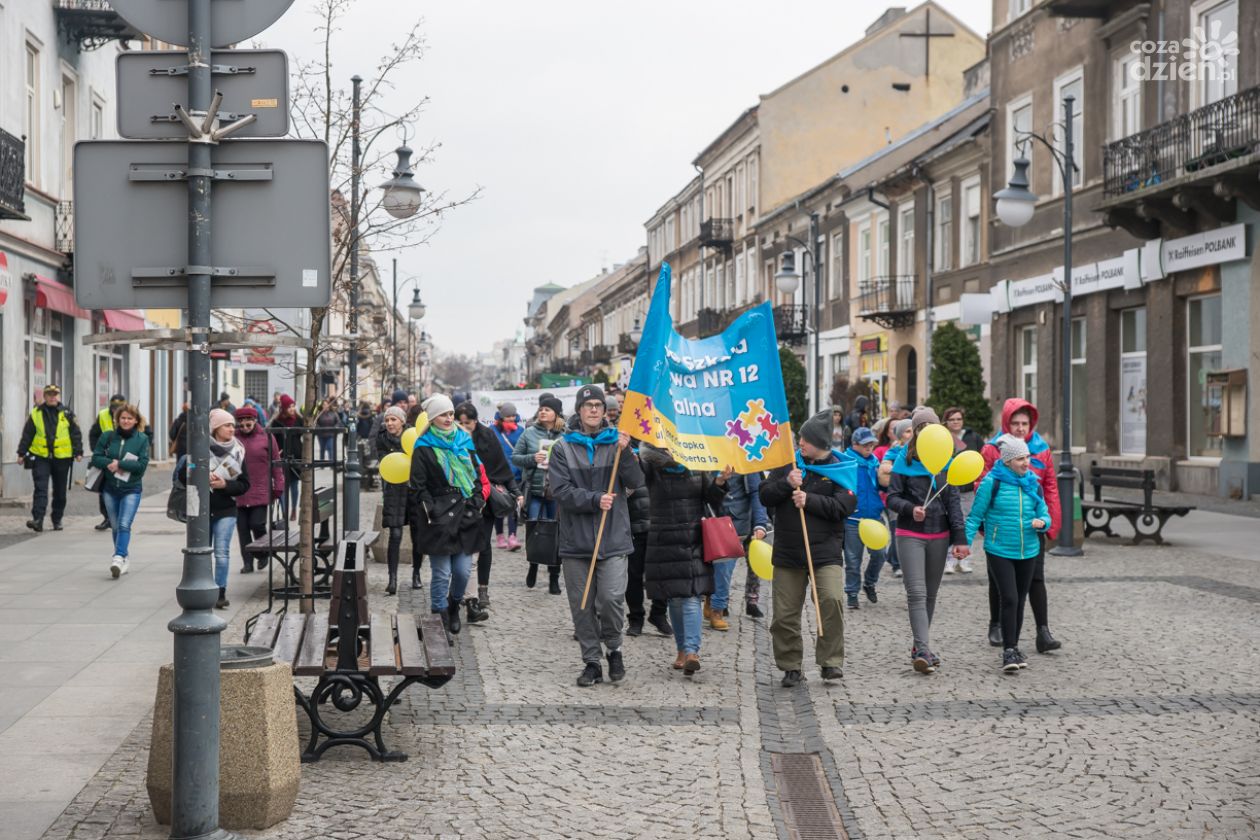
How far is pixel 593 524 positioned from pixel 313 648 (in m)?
2.21

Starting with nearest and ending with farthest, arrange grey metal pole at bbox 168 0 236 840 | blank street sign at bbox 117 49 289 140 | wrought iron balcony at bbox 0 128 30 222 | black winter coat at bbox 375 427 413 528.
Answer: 1. grey metal pole at bbox 168 0 236 840
2. blank street sign at bbox 117 49 289 140
3. black winter coat at bbox 375 427 413 528
4. wrought iron balcony at bbox 0 128 30 222

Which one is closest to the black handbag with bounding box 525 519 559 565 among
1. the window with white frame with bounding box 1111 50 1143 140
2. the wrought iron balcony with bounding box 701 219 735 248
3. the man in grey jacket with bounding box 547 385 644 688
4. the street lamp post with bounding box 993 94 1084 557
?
the man in grey jacket with bounding box 547 385 644 688

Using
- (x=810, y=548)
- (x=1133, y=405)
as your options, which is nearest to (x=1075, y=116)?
(x=1133, y=405)

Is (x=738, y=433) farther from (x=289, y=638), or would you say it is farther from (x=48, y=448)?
(x=48, y=448)

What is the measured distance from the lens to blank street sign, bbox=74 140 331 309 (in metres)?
5.01

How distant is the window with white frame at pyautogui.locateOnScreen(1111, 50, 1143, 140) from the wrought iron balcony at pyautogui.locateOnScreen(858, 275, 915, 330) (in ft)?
36.4

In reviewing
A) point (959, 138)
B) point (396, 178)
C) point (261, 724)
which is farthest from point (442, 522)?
point (959, 138)

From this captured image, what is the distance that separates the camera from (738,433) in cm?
863

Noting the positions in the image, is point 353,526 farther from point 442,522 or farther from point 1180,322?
point 1180,322

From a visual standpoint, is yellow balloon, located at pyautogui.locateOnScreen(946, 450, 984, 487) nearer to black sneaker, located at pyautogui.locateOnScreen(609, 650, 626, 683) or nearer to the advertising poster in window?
black sneaker, located at pyautogui.locateOnScreen(609, 650, 626, 683)

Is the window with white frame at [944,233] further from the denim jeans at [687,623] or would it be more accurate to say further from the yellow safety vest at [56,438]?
the denim jeans at [687,623]

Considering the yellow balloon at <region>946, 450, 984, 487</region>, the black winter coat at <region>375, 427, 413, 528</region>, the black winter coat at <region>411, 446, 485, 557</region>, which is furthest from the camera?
the black winter coat at <region>375, 427, 413, 528</region>

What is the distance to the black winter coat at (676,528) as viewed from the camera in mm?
8891

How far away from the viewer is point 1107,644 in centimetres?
991
